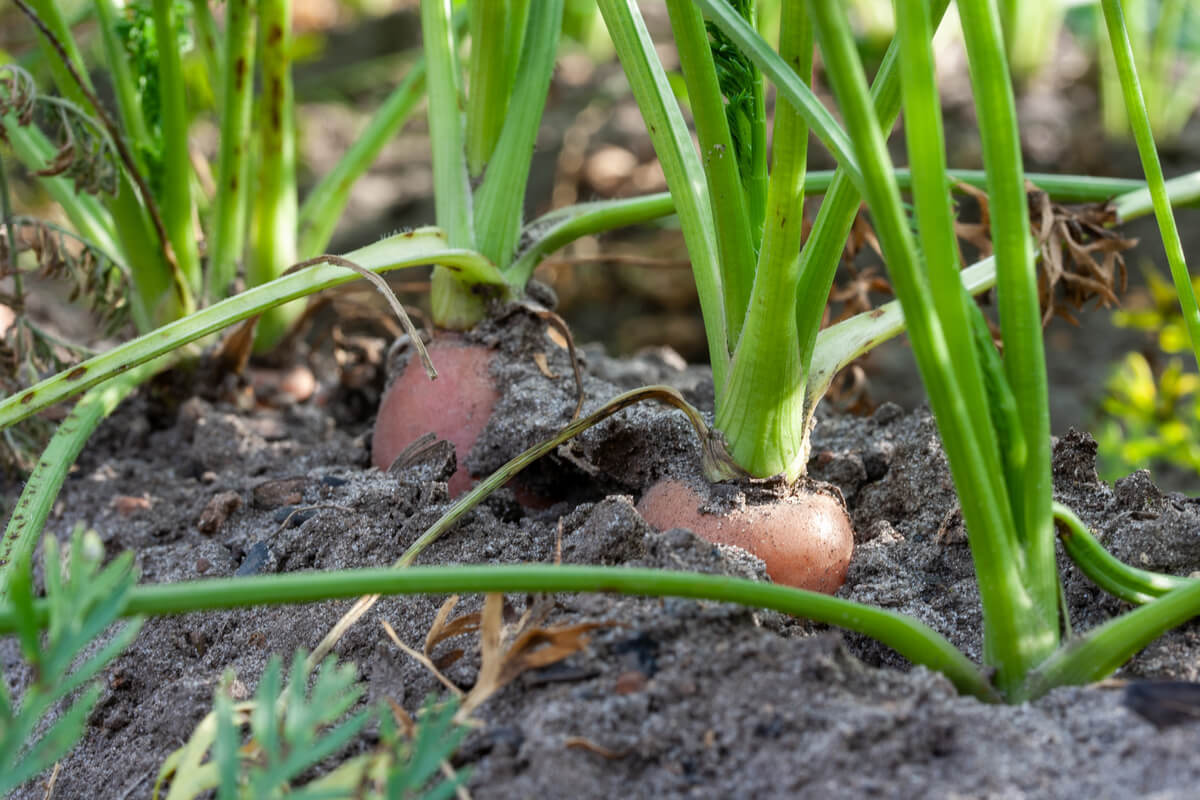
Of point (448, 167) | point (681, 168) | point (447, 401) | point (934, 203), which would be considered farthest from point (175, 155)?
point (934, 203)

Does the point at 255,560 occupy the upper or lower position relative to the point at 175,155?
lower

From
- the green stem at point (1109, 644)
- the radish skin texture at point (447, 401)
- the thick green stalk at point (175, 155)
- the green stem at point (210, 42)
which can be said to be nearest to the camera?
the green stem at point (1109, 644)

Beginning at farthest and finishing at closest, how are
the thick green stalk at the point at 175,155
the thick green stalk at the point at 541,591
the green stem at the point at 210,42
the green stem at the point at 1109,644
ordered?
the green stem at the point at 210,42 < the thick green stalk at the point at 175,155 < the green stem at the point at 1109,644 < the thick green stalk at the point at 541,591

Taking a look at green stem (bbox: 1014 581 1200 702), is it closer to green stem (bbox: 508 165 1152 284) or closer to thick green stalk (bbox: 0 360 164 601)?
green stem (bbox: 508 165 1152 284)

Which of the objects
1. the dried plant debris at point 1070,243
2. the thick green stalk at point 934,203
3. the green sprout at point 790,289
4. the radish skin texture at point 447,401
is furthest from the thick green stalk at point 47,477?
the dried plant debris at point 1070,243

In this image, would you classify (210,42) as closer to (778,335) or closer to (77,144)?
(77,144)

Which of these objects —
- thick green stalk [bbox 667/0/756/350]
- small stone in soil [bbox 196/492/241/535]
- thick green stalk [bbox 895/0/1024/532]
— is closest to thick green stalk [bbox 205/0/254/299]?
small stone in soil [bbox 196/492/241/535]

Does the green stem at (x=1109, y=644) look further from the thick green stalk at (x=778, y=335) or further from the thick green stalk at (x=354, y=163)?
the thick green stalk at (x=354, y=163)

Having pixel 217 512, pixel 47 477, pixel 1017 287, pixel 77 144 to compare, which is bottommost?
pixel 217 512
